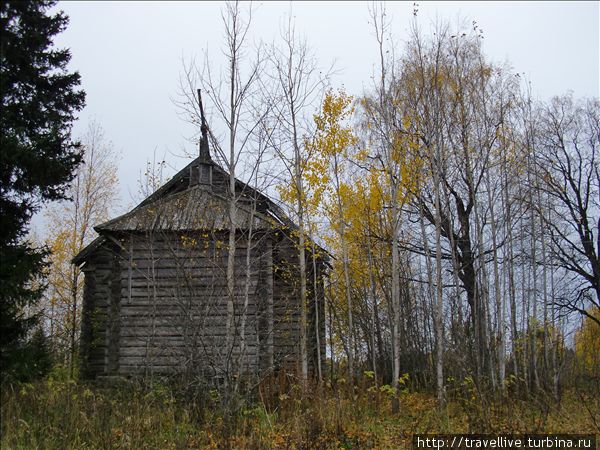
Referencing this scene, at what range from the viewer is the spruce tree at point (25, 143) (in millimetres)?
7617

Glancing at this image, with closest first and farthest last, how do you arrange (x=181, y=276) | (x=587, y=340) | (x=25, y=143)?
(x=25, y=143)
(x=181, y=276)
(x=587, y=340)

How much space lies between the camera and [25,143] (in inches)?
309

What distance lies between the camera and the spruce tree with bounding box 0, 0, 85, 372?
7617 millimetres

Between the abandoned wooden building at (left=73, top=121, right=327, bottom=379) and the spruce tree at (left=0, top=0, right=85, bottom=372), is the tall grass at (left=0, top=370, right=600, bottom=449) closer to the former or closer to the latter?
the spruce tree at (left=0, top=0, right=85, bottom=372)

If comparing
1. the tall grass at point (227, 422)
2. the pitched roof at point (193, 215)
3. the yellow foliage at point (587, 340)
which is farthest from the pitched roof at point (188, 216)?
the yellow foliage at point (587, 340)

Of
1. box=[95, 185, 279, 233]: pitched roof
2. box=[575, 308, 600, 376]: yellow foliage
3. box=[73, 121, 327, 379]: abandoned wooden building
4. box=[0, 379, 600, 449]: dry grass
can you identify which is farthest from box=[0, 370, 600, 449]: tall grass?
box=[575, 308, 600, 376]: yellow foliage

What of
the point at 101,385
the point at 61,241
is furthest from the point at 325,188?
the point at 61,241

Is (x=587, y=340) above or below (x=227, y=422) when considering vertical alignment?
above

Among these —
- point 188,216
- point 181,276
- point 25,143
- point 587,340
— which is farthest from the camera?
point 587,340

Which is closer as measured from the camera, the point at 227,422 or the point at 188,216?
the point at 227,422

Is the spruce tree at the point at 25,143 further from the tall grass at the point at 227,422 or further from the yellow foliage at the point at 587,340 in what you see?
the yellow foliage at the point at 587,340

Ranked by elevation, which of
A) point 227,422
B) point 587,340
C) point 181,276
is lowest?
point 227,422

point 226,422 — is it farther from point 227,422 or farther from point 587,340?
point 587,340

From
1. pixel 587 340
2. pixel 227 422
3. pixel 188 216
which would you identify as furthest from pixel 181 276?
pixel 587 340
